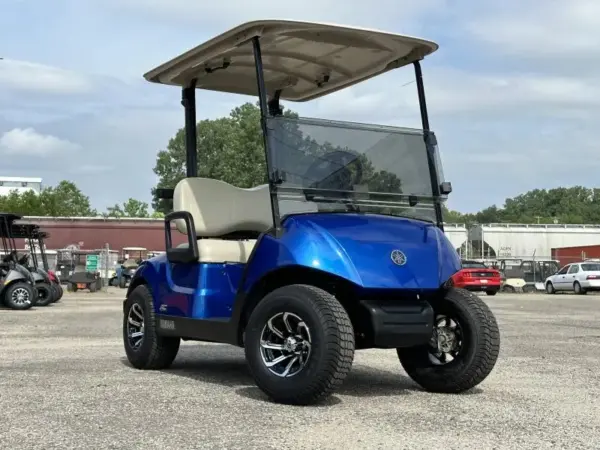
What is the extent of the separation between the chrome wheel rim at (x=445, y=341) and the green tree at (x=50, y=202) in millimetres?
75478

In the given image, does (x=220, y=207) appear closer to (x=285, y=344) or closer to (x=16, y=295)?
(x=285, y=344)

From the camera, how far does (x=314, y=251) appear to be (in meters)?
5.59

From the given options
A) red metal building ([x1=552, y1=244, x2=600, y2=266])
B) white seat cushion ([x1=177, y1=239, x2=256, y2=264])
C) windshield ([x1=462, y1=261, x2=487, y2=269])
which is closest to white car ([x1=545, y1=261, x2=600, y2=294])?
windshield ([x1=462, y1=261, x2=487, y2=269])

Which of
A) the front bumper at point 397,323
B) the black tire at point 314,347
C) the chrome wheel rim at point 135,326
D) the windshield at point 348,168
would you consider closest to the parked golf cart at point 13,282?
the chrome wheel rim at point 135,326

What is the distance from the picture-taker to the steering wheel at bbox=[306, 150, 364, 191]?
629 centimetres

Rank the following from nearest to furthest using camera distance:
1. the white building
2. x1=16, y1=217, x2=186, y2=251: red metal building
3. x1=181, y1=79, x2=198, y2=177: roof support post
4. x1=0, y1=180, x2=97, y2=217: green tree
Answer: x1=181, y1=79, x2=198, y2=177: roof support post < x1=16, y1=217, x2=186, y2=251: red metal building < x1=0, y1=180, x2=97, y2=217: green tree < the white building

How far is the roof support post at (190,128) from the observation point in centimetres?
811

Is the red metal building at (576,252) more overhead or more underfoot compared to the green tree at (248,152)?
more underfoot

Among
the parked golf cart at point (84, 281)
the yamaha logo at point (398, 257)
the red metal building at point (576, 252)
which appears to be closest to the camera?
the yamaha logo at point (398, 257)

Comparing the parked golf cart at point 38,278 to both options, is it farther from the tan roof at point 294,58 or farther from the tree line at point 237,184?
the tan roof at point 294,58

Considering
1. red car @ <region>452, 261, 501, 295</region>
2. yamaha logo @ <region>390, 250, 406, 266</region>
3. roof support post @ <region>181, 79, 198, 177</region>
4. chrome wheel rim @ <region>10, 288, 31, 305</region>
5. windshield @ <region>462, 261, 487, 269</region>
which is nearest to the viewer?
yamaha logo @ <region>390, 250, 406, 266</region>

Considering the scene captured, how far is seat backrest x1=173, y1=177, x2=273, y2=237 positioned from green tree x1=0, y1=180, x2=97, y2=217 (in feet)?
242

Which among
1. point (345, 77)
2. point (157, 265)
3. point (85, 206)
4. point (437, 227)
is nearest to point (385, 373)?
point (437, 227)

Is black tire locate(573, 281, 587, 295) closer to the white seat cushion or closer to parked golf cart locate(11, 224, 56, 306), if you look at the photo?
parked golf cart locate(11, 224, 56, 306)
